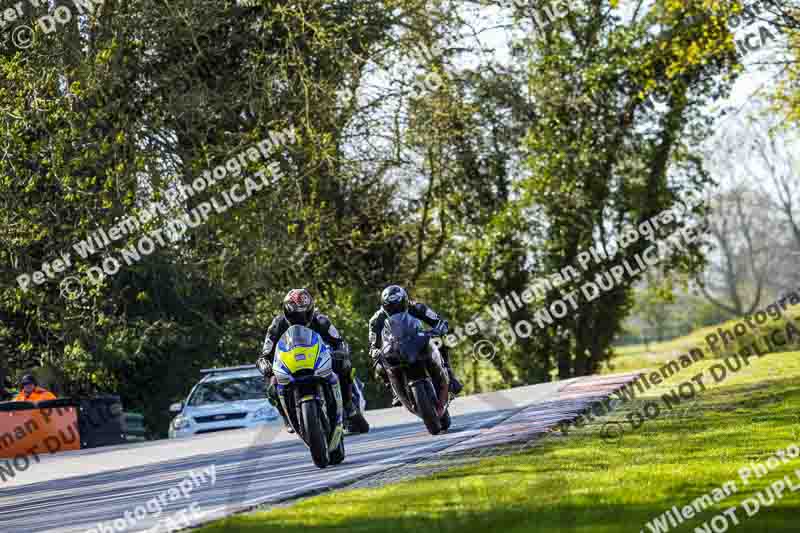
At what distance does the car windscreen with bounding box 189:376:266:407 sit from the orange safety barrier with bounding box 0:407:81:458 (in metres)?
2.62

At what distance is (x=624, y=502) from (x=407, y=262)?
32054mm

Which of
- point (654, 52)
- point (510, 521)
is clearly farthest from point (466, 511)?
point (654, 52)

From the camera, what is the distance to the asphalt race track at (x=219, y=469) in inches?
446

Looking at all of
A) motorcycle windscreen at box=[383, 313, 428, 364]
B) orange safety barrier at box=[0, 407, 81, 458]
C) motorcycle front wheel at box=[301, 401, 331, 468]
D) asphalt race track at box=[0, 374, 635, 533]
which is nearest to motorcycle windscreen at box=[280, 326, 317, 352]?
motorcycle front wheel at box=[301, 401, 331, 468]

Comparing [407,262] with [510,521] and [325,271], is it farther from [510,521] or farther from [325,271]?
[510,521]

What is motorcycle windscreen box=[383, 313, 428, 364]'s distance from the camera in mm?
15844

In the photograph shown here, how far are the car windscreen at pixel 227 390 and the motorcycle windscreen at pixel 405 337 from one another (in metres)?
9.36

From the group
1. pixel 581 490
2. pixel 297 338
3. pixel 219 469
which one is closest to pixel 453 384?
pixel 219 469

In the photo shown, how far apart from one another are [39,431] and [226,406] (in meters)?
3.52

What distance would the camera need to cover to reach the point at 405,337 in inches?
627

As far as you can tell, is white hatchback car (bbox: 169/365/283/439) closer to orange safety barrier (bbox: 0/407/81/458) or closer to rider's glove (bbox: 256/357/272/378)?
orange safety barrier (bbox: 0/407/81/458)

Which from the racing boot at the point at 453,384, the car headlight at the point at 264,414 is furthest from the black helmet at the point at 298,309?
the car headlight at the point at 264,414

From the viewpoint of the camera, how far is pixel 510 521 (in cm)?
817

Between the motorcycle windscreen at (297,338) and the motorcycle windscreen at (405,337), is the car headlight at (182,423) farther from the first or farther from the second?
the motorcycle windscreen at (297,338)
